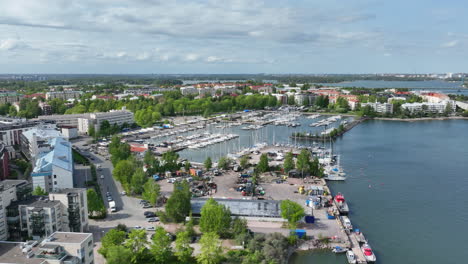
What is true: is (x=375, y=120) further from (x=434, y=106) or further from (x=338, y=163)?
(x=338, y=163)

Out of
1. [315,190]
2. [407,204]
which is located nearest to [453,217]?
[407,204]

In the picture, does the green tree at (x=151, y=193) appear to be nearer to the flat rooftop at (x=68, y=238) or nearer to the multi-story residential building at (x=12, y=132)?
the flat rooftop at (x=68, y=238)

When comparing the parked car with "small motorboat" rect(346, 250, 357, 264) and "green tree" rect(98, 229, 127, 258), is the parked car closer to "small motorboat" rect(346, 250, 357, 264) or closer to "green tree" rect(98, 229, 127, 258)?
"green tree" rect(98, 229, 127, 258)

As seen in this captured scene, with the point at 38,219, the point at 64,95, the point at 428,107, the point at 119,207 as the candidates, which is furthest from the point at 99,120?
the point at 428,107

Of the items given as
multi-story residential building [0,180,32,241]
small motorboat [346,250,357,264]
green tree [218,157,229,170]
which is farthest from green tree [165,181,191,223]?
green tree [218,157,229,170]

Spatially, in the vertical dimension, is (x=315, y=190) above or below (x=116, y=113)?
below

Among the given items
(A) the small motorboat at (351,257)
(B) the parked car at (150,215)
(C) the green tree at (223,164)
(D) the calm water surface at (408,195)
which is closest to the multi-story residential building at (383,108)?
(D) the calm water surface at (408,195)
